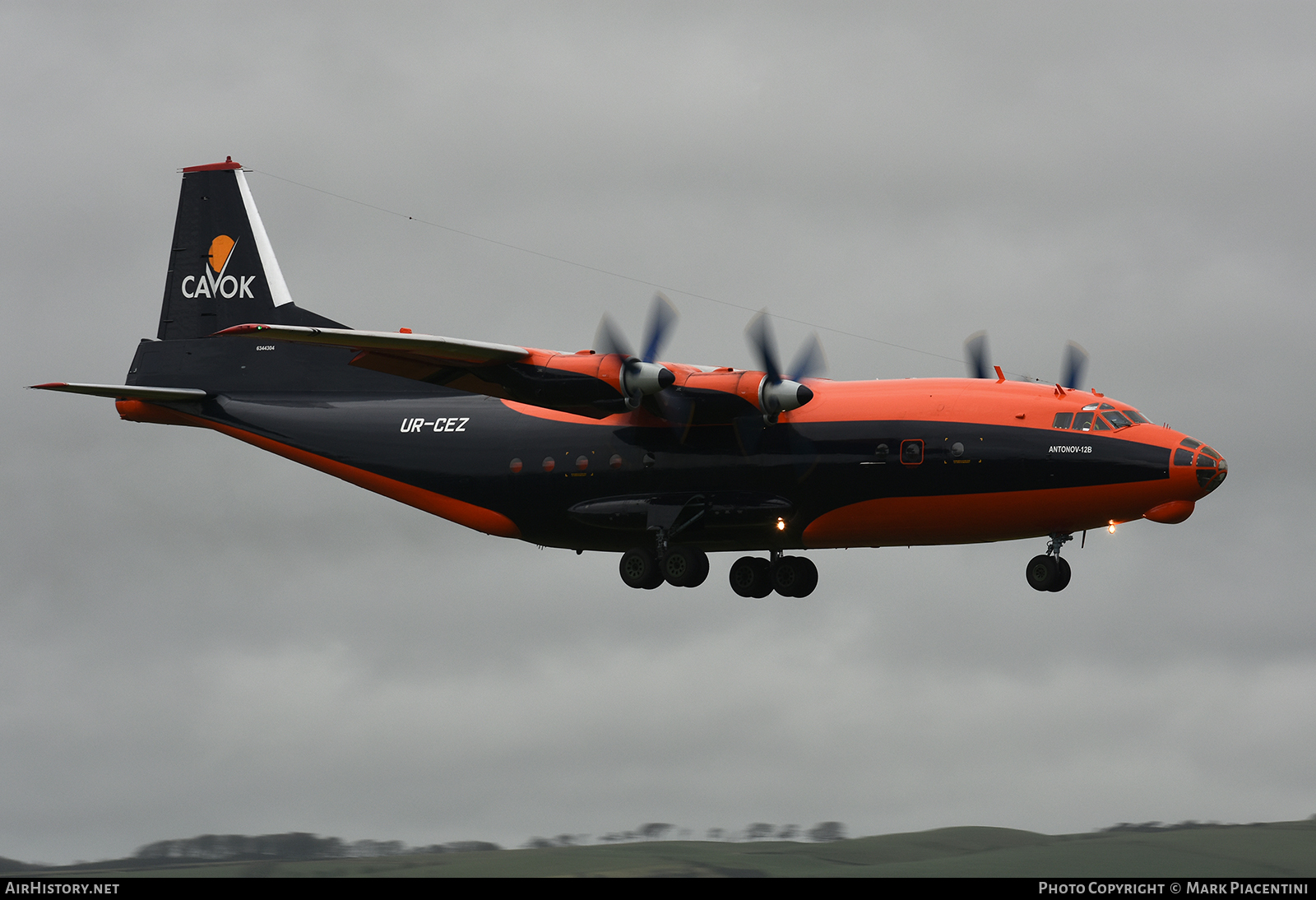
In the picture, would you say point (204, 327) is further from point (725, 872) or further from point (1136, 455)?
point (725, 872)

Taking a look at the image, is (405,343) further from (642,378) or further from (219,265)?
(219,265)

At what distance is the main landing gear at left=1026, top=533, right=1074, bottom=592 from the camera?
94.1 ft

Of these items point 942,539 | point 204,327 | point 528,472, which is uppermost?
point 204,327

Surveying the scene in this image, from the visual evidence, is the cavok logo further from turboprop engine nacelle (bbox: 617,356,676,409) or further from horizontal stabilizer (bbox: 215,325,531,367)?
turboprop engine nacelle (bbox: 617,356,676,409)

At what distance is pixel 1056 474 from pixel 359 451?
16.9 meters

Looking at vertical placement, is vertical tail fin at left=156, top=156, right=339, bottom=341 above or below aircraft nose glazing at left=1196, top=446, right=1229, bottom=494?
above

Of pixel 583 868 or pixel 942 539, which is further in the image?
pixel 583 868

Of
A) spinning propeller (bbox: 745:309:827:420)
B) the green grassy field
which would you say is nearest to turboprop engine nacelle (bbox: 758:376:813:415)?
spinning propeller (bbox: 745:309:827:420)

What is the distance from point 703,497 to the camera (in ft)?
101

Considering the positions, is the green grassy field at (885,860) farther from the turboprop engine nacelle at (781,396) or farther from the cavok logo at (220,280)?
the turboprop engine nacelle at (781,396)

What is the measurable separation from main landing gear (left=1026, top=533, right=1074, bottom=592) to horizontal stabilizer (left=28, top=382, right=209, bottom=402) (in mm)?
21251
